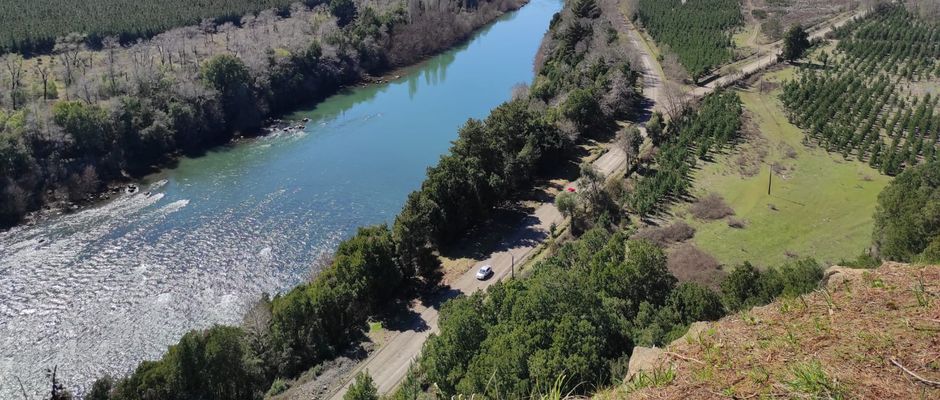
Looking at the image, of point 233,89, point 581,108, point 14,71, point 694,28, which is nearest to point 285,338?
point 581,108

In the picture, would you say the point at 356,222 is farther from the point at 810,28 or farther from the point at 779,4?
the point at 779,4

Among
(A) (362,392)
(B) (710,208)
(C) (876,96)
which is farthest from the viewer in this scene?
(C) (876,96)

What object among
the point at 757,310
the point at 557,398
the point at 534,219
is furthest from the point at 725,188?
the point at 557,398

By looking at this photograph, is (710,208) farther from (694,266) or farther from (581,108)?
(581,108)

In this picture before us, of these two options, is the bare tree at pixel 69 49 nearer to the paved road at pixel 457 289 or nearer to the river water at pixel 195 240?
the river water at pixel 195 240

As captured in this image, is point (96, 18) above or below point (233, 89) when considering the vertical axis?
above

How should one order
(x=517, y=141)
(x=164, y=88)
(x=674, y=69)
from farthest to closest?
(x=674, y=69) → (x=164, y=88) → (x=517, y=141)
